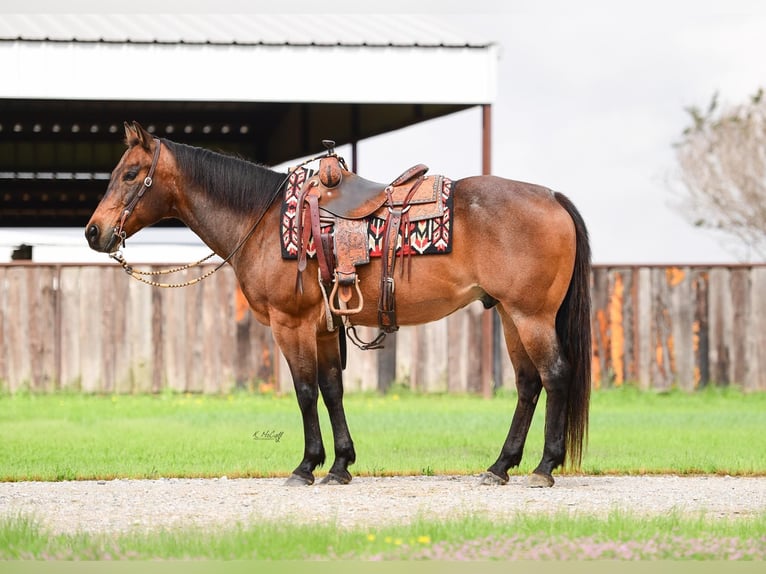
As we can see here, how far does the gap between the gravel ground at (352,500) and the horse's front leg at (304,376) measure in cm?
19

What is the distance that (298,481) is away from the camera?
817 cm

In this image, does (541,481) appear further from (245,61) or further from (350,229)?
(245,61)

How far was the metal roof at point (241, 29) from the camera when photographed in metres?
15.8

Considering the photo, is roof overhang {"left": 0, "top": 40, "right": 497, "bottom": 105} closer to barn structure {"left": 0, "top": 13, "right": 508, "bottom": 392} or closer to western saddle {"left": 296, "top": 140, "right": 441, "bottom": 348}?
barn structure {"left": 0, "top": 13, "right": 508, "bottom": 392}

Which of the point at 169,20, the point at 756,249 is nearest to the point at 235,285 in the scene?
the point at 169,20

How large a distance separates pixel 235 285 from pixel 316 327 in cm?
784

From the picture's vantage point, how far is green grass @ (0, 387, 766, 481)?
9.34 meters

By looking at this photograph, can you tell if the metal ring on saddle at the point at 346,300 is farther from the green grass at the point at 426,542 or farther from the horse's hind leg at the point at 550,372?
the green grass at the point at 426,542

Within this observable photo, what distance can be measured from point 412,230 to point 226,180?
1548 mm

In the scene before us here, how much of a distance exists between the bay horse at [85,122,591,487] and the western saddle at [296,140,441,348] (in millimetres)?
98

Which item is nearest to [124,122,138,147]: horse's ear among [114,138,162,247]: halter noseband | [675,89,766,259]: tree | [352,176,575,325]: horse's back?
[114,138,162,247]: halter noseband

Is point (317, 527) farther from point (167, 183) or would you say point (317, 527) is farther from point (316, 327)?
point (167, 183)

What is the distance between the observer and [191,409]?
1432cm

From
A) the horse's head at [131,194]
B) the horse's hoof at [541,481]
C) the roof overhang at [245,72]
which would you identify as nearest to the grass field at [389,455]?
the horse's hoof at [541,481]
